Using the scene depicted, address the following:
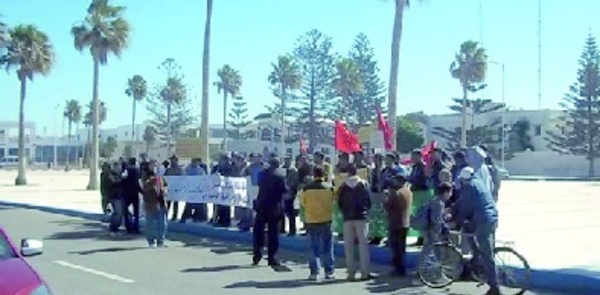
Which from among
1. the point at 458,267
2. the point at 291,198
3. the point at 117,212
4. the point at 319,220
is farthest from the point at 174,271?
the point at 117,212

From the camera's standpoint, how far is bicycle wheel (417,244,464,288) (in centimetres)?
1183

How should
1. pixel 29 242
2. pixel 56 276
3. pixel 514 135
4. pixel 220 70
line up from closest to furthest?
pixel 29 242 < pixel 56 276 < pixel 514 135 < pixel 220 70

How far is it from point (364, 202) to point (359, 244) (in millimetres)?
673

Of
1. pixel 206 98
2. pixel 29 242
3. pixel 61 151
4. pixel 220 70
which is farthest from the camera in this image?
pixel 61 151

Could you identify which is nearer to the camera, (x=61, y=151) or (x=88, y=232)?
(x=88, y=232)

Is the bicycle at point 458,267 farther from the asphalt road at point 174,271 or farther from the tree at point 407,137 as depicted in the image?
the tree at point 407,137

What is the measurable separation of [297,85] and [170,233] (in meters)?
69.4

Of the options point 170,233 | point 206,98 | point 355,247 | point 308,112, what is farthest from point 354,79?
point 355,247

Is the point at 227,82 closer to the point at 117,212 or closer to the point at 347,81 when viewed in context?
the point at 347,81

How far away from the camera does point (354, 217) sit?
12.9 metres

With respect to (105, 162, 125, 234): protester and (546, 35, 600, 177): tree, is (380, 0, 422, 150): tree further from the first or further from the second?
(546, 35, 600, 177): tree

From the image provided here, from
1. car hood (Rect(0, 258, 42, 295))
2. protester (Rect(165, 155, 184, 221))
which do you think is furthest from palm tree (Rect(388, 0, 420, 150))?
car hood (Rect(0, 258, 42, 295))

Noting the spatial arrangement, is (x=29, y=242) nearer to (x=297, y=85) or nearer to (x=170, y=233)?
(x=170, y=233)

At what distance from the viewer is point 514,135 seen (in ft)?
322
